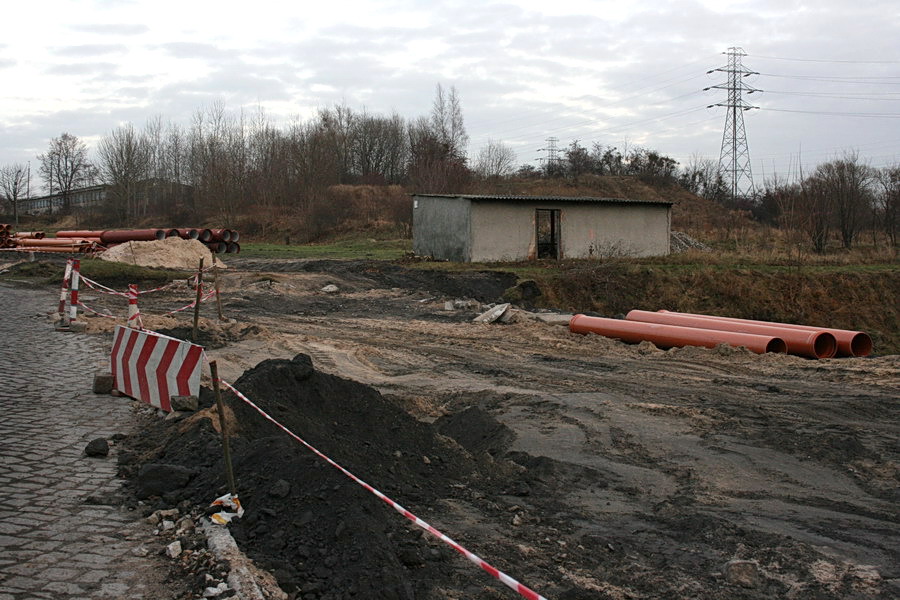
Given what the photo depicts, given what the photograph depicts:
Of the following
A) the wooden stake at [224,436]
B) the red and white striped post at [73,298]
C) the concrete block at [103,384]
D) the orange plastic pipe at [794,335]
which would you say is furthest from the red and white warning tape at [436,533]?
the orange plastic pipe at [794,335]

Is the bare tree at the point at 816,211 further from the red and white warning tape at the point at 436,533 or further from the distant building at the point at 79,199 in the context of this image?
the distant building at the point at 79,199

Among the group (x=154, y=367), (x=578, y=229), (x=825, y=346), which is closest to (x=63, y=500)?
(x=154, y=367)

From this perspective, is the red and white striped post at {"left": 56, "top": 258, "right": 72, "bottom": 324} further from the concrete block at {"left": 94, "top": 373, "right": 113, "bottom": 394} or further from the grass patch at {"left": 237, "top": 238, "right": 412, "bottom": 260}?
the grass patch at {"left": 237, "top": 238, "right": 412, "bottom": 260}

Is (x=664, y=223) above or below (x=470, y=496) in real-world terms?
above

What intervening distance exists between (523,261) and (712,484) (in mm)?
23677

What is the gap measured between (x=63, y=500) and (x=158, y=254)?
2808 cm

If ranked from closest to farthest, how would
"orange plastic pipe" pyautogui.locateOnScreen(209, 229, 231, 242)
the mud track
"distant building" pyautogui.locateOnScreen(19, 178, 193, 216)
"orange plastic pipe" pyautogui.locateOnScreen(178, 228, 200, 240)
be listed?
the mud track, "orange plastic pipe" pyautogui.locateOnScreen(178, 228, 200, 240), "orange plastic pipe" pyautogui.locateOnScreen(209, 229, 231, 242), "distant building" pyautogui.locateOnScreen(19, 178, 193, 216)

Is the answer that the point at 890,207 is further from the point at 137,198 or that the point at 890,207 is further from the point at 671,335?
the point at 137,198

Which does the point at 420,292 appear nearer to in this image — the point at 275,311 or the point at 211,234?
the point at 275,311

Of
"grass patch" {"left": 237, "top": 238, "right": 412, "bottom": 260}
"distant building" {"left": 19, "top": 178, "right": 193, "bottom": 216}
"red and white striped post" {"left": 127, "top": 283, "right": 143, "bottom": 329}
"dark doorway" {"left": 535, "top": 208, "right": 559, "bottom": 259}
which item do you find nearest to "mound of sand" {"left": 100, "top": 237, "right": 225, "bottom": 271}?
"grass patch" {"left": 237, "top": 238, "right": 412, "bottom": 260}

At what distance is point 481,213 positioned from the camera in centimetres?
3002

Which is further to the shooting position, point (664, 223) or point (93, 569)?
point (664, 223)

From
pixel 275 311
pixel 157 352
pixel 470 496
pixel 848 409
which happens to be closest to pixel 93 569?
pixel 470 496

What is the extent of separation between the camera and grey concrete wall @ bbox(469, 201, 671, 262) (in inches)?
1190
